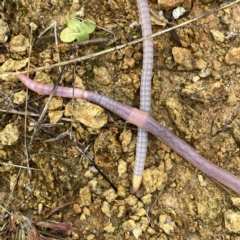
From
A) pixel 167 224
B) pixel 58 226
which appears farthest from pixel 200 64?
pixel 58 226

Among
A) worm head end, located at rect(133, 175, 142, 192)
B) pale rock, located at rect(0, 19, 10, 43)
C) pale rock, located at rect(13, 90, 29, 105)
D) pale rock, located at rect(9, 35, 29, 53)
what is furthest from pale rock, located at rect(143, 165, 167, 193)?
pale rock, located at rect(0, 19, 10, 43)

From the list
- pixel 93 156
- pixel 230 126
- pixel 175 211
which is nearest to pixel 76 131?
pixel 93 156

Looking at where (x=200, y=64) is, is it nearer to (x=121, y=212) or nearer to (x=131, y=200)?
(x=131, y=200)

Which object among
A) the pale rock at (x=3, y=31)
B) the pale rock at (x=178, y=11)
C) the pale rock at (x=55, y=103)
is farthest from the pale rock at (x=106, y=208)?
the pale rock at (x=178, y=11)

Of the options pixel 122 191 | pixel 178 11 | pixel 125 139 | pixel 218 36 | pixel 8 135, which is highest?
pixel 178 11

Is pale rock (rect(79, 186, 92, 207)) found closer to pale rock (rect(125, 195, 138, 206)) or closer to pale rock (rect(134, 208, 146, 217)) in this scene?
pale rock (rect(125, 195, 138, 206))

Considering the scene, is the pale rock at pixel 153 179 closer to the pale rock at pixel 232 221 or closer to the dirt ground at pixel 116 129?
the dirt ground at pixel 116 129
